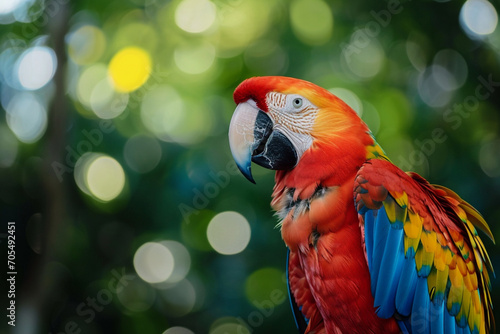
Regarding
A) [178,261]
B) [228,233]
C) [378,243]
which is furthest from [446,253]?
[178,261]

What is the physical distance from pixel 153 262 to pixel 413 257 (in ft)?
8.07

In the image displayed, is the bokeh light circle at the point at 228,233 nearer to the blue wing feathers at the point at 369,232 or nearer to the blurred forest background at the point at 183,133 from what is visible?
the blurred forest background at the point at 183,133

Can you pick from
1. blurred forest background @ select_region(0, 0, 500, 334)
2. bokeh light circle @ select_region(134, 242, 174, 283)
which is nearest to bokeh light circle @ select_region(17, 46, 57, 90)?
blurred forest background @ select_region(0, 0, 500, 334)

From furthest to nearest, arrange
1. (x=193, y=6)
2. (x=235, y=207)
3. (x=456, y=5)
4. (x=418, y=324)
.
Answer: (x=193, y=6), (x=235, y=207), (x=456, y=5), (x=418, y=324)

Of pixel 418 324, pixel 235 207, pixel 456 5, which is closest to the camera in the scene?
pixel 418 324

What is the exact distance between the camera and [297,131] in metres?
1.30

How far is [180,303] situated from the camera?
10.9 feet

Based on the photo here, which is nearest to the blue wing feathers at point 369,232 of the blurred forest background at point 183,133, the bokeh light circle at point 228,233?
the blurred forest background at point 183,133

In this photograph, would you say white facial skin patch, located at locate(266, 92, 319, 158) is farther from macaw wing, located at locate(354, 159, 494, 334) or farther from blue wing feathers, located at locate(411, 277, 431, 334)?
blue wing feathers, located at locate(411, 277, 431, 334)

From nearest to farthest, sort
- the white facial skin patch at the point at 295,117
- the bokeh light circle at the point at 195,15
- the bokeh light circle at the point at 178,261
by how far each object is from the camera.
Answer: the white facial skin patch at the point at 295,117
the bokeh light circle at the point at 195,15
the bokeh light circle at the point at 178,261

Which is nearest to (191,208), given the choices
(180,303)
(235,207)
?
(235,207)

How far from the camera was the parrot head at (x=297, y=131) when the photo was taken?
126cm

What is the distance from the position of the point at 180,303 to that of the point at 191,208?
805 millimetres

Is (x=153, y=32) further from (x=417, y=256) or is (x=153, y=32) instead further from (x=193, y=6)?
(x=417, y=256)
